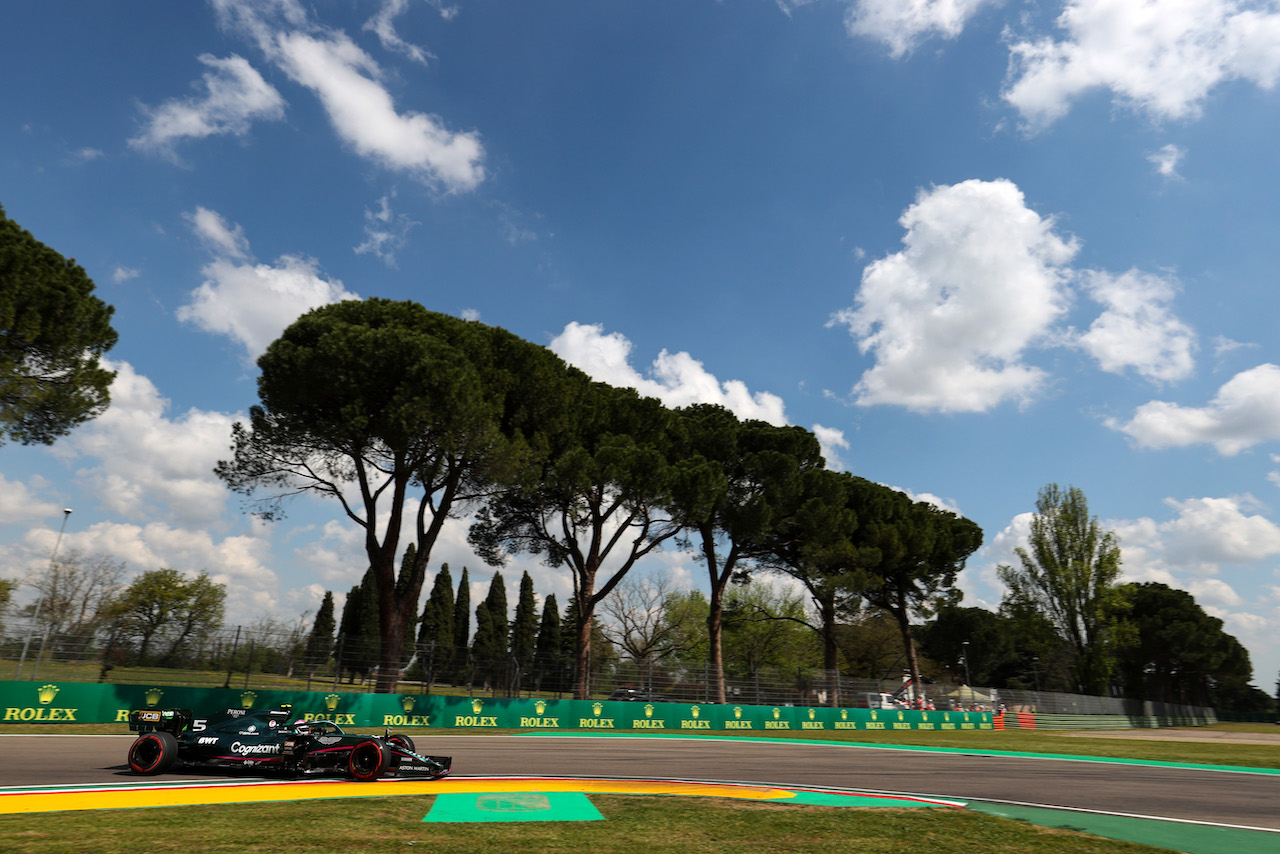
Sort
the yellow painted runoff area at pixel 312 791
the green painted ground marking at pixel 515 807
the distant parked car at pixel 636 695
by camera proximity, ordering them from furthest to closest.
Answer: the distant parked car at pixel 636 695 → the yellow painted runoff area at pixel 312 791 → the green painted ground marking at pixel 515 807

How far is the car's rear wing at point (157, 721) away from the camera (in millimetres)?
9414

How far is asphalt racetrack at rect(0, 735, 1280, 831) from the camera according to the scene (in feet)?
27.9

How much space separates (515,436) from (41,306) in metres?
13.9

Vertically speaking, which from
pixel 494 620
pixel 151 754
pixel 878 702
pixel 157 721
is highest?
pixel 494 620

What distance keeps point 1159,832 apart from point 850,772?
19.4 ft

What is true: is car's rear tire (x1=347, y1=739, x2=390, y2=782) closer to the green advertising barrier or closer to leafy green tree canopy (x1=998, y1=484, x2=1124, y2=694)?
the green advertising barrier

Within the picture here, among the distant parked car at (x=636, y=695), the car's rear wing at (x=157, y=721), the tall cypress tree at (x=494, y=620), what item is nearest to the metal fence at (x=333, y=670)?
the distant parked car at (x=636, y=695)

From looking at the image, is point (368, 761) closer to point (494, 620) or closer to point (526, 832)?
point (526, 832)

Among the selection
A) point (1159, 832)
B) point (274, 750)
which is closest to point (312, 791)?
point (274, 750)

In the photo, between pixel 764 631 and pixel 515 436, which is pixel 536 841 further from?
pixel 764 631

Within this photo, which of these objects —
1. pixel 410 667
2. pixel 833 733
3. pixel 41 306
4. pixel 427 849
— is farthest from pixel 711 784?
pixel 41 306

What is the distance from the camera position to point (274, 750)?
31.0 feet

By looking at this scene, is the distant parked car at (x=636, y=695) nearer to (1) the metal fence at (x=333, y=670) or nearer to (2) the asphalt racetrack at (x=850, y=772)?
(1) the metal fence at (x=333, y=670)

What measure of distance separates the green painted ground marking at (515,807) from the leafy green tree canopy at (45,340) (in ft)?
64.1
